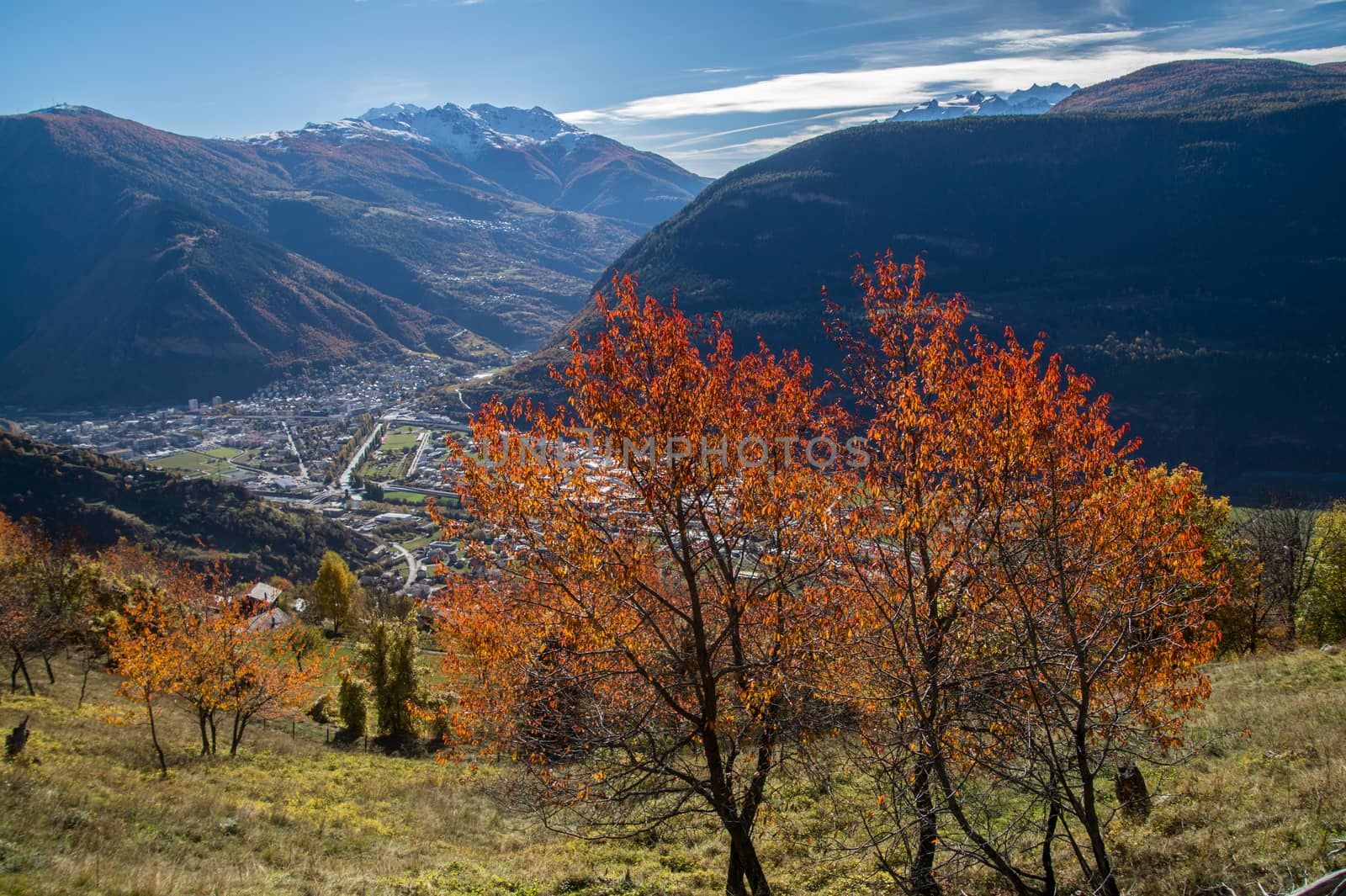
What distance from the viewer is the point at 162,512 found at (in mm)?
86125

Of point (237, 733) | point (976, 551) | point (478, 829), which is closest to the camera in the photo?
point (976, 551)

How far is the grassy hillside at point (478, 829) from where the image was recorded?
8.45m

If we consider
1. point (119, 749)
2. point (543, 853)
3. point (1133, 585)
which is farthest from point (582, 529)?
point (119, 749)

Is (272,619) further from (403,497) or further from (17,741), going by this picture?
(403,497)

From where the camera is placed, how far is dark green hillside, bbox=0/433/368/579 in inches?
3108

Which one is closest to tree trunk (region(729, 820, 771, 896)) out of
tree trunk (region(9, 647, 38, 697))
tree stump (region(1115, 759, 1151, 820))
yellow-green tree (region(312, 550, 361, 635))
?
tree stump (region(1115, 759, 1151, 820))

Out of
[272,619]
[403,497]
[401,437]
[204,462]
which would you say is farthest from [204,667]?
[204,462]

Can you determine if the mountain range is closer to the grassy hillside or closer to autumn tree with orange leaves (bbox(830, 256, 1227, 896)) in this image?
the grassy hillside

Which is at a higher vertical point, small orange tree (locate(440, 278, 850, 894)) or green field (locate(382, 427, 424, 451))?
small orange tree (locate(440, 278, 850, 894))

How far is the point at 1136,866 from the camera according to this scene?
8680mm

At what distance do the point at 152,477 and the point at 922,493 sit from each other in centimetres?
11192

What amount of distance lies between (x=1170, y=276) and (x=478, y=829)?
197 meters

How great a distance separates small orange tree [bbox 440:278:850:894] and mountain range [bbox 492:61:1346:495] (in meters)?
109

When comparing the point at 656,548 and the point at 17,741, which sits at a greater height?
the point at 656,548
